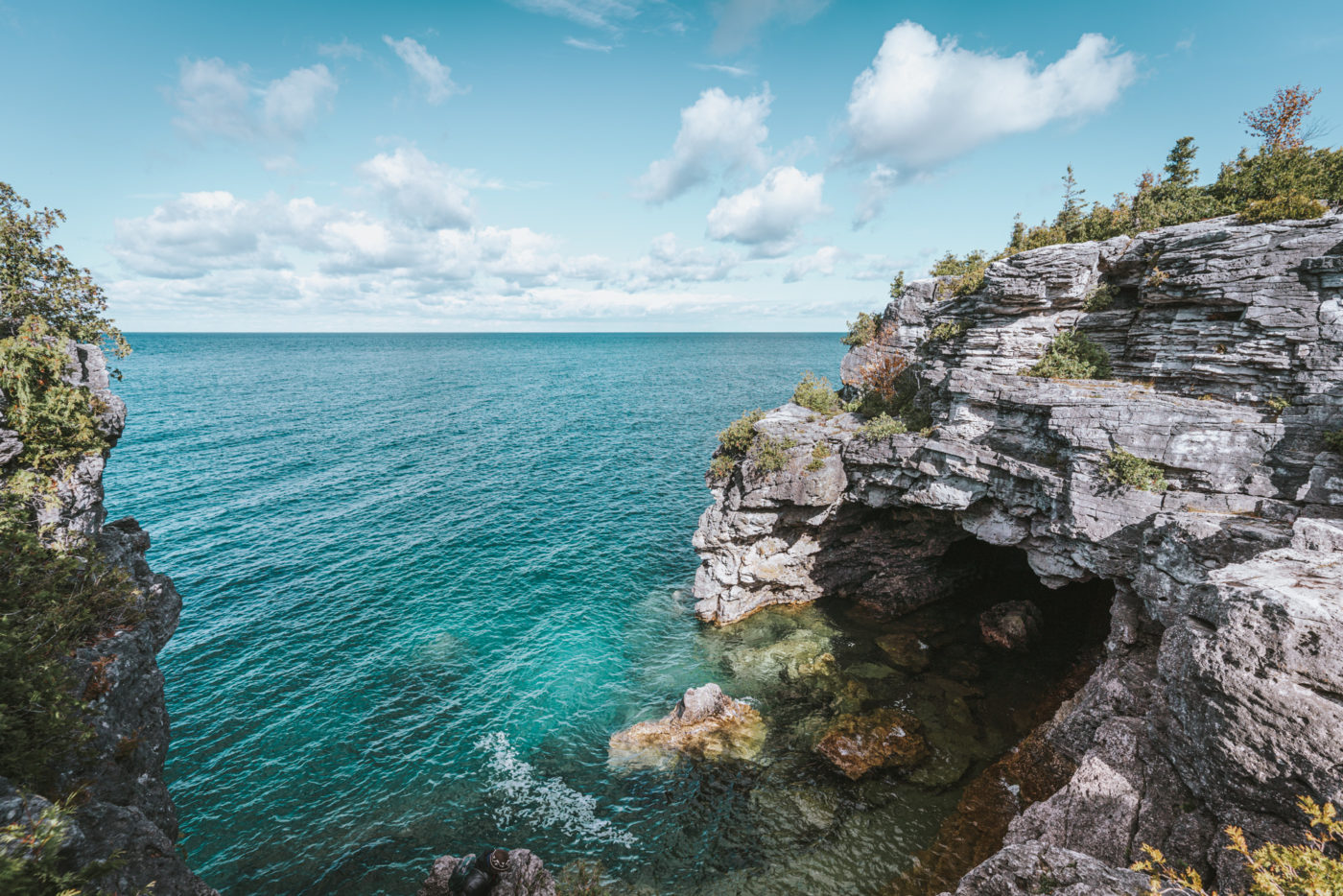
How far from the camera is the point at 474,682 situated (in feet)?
89.2

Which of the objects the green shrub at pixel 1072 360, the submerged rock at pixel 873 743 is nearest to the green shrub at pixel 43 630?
the submerged rock at pixel 873 743

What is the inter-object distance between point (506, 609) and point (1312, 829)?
32560 millimetres

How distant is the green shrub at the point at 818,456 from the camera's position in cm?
2947

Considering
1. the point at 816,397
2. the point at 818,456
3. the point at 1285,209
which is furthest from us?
the point at 816,397

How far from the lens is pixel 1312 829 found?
1041cm

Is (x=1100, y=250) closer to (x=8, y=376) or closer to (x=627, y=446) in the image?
(x=8, y=376)

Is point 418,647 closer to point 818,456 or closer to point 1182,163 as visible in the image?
point 818,456

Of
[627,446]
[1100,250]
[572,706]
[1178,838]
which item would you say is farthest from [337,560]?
[1100,250]

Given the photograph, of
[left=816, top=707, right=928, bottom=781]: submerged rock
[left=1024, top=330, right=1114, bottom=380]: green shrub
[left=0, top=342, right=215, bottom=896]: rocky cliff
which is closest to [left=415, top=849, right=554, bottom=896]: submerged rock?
[left=0, top=342, right=215, bottom=896]: rocky cliff

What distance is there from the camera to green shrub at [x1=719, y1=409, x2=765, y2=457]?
32.0m

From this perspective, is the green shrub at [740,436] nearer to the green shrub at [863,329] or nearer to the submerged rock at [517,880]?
the green shrub at [863,329]

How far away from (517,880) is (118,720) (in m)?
10.8

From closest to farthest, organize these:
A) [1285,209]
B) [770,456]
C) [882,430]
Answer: [1285,209], [882,430], [770,456]

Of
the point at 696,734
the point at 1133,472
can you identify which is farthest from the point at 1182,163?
the point at 696,734
